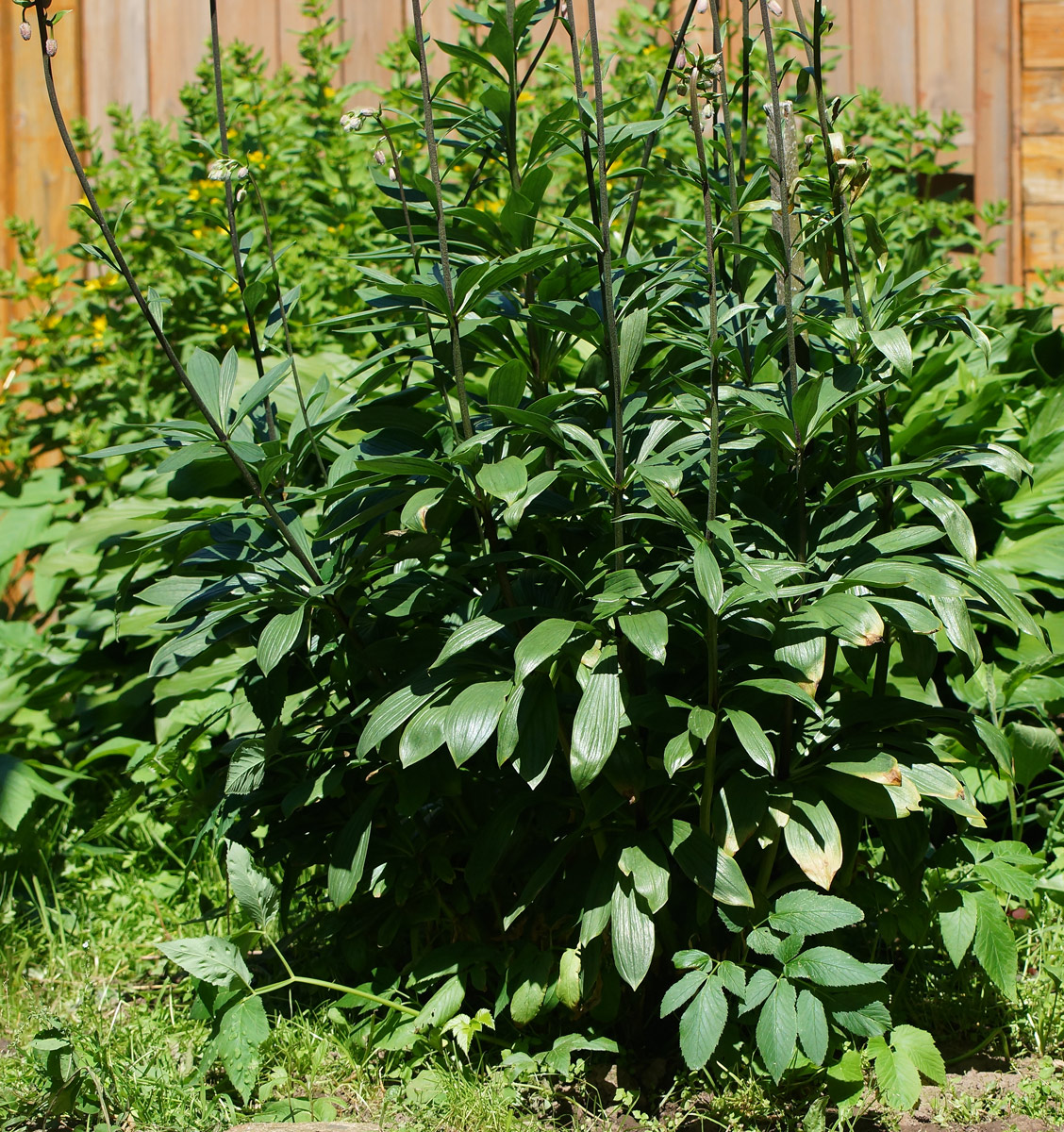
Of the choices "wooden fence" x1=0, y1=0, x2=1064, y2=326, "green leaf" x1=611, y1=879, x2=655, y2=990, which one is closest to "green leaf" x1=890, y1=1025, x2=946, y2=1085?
"green leaf" x1=611, y1=879, x2=655, y2=990

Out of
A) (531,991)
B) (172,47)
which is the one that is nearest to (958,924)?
(531,991)

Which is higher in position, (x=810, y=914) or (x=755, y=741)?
(x=755, y=741)

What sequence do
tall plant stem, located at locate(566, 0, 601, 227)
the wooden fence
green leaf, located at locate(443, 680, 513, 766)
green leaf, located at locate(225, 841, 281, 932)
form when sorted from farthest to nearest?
the wooden fence → green leaf, located at locate(225, 841, 281, 932) → tall plant stem, located at locate(566, 0, 601, 227) → green leaf, located at locate(443, 680, 513, 766)

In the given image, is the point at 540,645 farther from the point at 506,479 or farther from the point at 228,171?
the point at 228,171

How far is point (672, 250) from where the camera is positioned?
210 centimetres

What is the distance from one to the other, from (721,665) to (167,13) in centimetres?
393

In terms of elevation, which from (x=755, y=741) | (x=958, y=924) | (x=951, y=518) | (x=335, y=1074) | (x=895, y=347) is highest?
(x=895, y=347)

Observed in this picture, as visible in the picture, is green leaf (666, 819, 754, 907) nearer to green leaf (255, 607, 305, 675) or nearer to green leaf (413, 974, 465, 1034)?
green leaf (413, 974, 465, 1034)

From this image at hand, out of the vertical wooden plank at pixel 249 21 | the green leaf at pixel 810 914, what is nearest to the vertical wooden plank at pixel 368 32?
the vertical wooden plank at pixel 249 21

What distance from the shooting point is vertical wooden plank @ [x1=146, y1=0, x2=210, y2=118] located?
14.5 feet

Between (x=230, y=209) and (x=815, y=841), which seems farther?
(x=230, y=209)

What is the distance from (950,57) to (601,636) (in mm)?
3615

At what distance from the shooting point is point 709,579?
1.46 metres

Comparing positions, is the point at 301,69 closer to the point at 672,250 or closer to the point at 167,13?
the point at 167,13
